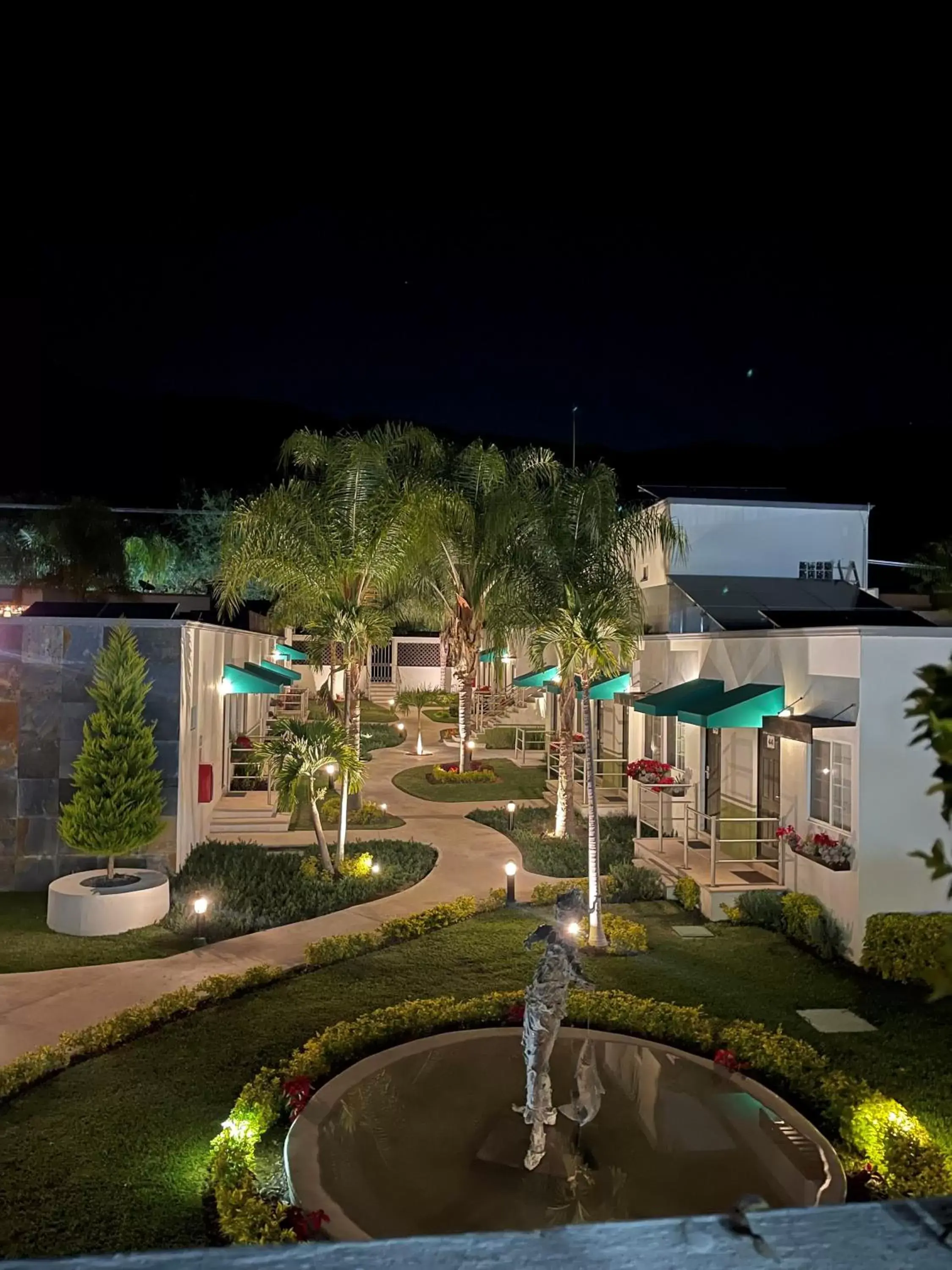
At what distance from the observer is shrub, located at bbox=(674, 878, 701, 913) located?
12.7 meters

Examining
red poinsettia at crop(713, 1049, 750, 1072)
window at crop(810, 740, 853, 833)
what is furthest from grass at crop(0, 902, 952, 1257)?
window at crop(810, 740, 853, 833)

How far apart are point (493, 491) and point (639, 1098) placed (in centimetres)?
1486

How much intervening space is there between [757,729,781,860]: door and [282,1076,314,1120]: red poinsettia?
8.47 metres

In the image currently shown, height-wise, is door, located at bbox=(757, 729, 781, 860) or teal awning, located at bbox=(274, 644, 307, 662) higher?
teal awning, located at bbox=(274, 644, 307, 662)

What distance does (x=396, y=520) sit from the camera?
59.8 feet

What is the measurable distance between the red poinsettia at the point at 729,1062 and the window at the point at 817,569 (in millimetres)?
14512

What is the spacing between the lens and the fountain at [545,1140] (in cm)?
574

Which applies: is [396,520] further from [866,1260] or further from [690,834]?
[866,1260]

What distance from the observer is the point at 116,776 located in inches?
479

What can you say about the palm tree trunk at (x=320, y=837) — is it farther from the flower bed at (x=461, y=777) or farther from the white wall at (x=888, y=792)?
the flower bed at (x=461, y=777)

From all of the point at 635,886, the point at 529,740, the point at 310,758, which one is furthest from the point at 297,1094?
the point at 529,740

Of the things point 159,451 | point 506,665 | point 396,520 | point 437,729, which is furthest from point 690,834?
point 159,451

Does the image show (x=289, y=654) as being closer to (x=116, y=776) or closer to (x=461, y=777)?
(x=461, y=777)

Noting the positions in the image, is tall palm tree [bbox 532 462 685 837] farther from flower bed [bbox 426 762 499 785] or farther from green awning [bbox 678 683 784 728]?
flower bed [bbox 426 762 499 785]
